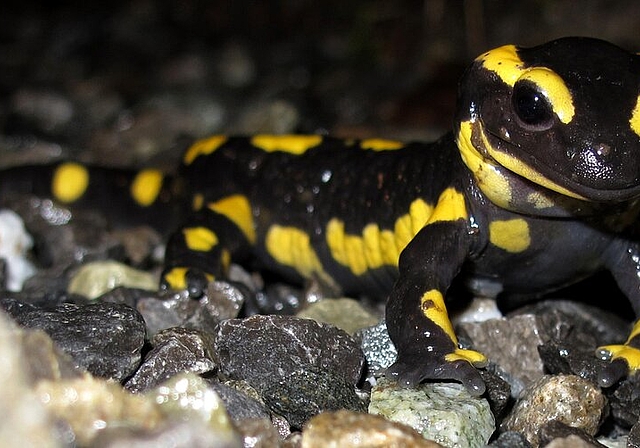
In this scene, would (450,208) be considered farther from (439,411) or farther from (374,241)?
(439,411)

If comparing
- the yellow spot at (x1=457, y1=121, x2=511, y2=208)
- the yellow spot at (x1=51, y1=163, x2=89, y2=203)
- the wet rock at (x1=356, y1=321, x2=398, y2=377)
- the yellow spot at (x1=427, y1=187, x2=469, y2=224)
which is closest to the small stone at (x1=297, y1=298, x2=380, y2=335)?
the wet rock at (x1=356, y1=321, x2=398, y2=377)

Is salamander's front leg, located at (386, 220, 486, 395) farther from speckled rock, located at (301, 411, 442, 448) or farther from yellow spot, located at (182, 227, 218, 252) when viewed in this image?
yellow spot, located at (182, 227, 218, 252)

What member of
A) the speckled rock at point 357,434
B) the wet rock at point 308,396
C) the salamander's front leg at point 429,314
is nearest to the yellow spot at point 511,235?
the salamander's front leg at point 429,314

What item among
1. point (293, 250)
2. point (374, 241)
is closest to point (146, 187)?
point (293, 250)

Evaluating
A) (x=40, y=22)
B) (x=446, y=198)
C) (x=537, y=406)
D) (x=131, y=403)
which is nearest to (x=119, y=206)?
(x=446, y=198)

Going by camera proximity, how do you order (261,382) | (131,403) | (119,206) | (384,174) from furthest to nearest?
(119,206) → (384,174) → (261,382) → (131,403)

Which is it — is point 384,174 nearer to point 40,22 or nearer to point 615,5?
point 615,5

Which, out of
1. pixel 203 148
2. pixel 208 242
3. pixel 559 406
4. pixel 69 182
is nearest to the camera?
pixel 559 406
